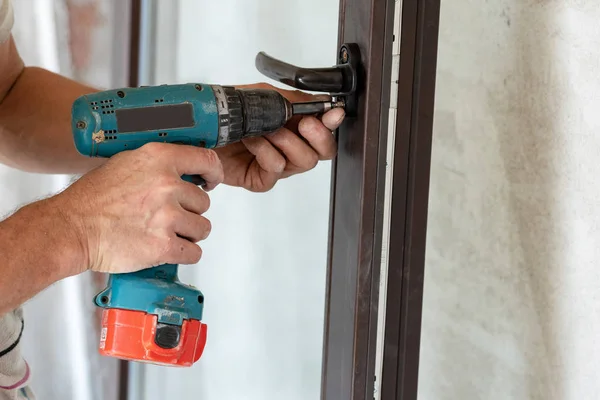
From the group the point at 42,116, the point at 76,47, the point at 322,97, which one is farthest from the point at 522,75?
the point at 76,47

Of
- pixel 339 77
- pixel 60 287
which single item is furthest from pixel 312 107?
pixel 60 287

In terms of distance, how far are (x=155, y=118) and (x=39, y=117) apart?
37 cm

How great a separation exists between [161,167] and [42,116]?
0.39 meters

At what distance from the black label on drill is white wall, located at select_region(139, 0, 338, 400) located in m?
0.33

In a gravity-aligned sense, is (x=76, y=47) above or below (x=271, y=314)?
above

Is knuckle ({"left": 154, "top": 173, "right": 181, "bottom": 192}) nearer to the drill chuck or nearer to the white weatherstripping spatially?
the drill chuck

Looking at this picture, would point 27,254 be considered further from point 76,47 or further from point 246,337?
point 76,47

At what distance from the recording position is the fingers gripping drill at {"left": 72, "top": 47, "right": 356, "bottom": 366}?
646 millimetres

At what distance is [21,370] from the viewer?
0.93m

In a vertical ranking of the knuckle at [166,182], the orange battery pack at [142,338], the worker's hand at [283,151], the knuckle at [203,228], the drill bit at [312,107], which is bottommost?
the orange battery pack at [142,338]

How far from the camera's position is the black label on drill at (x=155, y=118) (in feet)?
2.12

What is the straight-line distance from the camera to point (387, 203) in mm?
616

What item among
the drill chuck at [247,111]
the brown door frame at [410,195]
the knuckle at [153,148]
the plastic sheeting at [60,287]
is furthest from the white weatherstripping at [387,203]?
the plastic sheeting at [60,287]

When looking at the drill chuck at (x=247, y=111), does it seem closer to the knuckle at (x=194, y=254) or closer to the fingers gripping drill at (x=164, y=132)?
the fingers gripping drill at (x=164, y=132)
